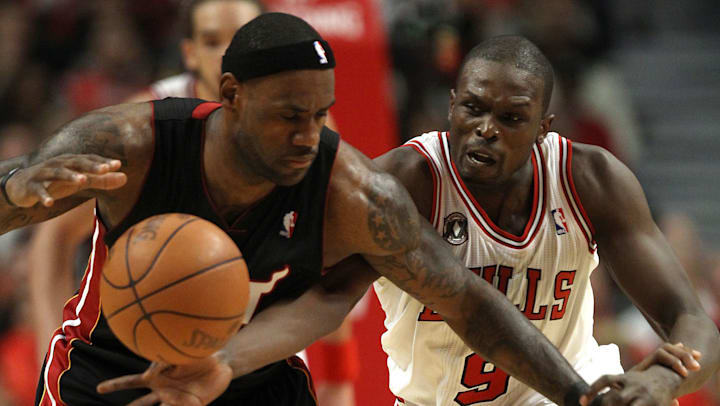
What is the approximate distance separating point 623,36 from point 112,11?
488cm

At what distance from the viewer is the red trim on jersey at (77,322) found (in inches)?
137

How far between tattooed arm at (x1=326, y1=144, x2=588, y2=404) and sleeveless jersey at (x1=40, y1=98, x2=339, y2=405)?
0.28 feet

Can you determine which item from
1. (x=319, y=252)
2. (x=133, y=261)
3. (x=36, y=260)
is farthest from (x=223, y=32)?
(x=133, y=261)

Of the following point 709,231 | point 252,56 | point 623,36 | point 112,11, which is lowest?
point 709,231

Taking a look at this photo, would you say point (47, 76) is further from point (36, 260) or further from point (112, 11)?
point (36, 260)

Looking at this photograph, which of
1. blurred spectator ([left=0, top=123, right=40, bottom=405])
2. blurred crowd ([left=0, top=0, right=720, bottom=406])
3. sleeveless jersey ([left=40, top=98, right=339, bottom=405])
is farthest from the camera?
blurred crowd ([left=0, top=0, right=720, bottom=406])

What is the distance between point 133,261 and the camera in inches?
116

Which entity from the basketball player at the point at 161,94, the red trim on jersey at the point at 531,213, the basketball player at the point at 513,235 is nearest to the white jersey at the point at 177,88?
the basketball player at the point at 161,94

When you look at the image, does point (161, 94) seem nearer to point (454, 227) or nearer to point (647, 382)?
point (454, 227)

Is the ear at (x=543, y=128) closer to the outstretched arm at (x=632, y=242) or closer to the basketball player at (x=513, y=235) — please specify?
the basketball player at (x=513, y=235)

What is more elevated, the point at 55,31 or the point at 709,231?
the point at 55,31

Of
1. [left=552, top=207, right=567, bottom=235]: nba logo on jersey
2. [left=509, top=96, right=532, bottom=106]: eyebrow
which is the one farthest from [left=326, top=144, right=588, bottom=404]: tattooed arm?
[left=509, top=96, right=532, bottom=106]: eyebrow

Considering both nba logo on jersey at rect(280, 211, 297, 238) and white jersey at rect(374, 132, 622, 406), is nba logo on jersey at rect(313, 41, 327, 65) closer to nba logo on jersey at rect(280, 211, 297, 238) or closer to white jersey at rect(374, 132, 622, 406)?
nba logo on jersey at rect(280, 211, 297, 238)

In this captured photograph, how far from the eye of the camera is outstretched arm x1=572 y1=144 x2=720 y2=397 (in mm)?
3805
